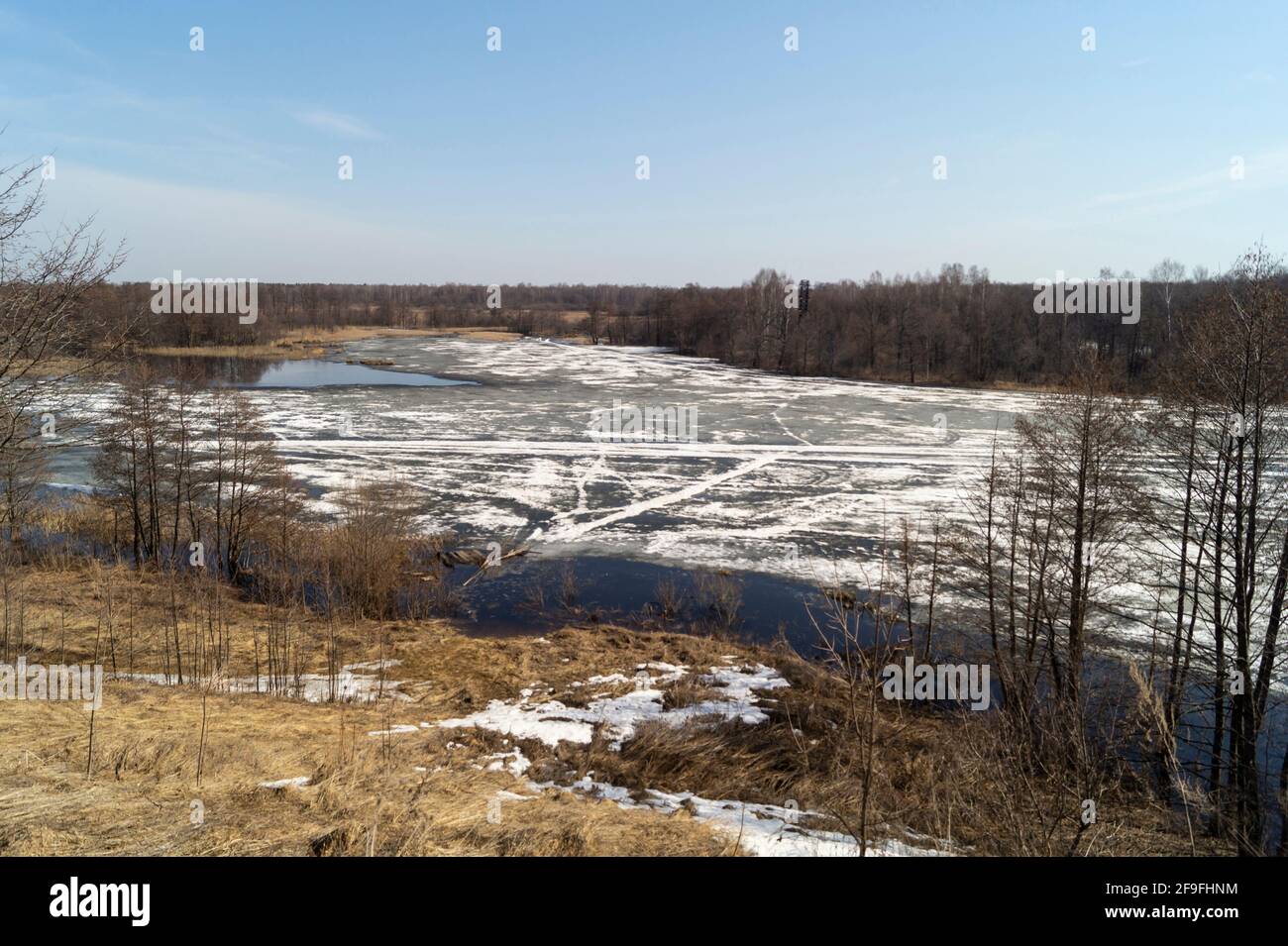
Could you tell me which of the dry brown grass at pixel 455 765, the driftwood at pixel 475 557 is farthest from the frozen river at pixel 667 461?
the dry brown grass at pixel 455 765

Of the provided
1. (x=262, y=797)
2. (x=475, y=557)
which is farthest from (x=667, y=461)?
(x=262, y=797)

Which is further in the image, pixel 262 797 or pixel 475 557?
pixel 475 557

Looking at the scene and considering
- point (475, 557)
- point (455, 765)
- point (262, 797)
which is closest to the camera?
point (262, 797)

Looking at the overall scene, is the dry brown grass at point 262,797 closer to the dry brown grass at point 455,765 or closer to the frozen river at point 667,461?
the dry brown grass at point 455,765

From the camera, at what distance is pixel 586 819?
26.1 feet

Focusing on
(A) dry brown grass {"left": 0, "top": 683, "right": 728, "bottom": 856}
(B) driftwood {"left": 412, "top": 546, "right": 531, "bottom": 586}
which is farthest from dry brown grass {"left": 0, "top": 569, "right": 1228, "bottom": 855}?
(B) driftwood {"left": 412, "top": 546, "right": 531, "bottom": 586}

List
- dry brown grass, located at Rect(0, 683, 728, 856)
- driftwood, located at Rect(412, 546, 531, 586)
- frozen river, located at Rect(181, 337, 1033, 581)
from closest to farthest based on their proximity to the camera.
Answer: dry brown grass, located at Rect(0, 683, 728, 856) < driftwood, located at Rect(412, 546, 531, 586) < frozen river, located at Rect(181, 337, 1033, 581)

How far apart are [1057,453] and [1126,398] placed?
1497 mm

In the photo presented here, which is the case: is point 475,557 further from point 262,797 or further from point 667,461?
point 262,797

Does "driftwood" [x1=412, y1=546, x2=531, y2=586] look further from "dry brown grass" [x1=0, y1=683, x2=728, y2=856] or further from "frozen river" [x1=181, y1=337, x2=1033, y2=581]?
"dry brown grass" [x1=0, y1=683, x2=728, y2=856]

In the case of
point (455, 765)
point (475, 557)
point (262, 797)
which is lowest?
point (455, 765)

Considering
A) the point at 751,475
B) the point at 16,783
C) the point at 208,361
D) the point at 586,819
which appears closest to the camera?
the point at 16,783

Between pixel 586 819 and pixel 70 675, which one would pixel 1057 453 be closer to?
pixel 586 819
